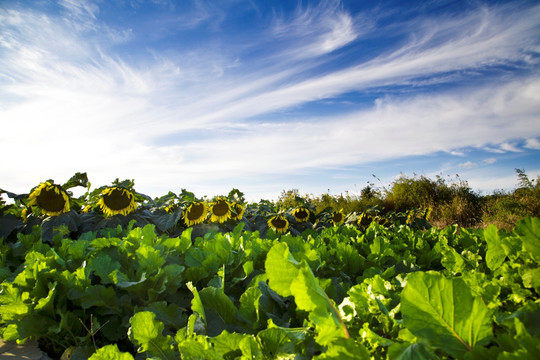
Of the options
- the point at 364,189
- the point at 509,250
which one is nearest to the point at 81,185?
the point at 509,250

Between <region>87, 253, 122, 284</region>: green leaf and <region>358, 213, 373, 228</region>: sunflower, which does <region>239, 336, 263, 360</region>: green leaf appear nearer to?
<region>87, 253, 122, 284</region>: green leaf

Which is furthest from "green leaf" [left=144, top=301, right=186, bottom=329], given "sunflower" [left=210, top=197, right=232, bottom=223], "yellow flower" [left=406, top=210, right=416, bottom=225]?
"yellow flower" [left=406, top=210, right=416, bottom=225]

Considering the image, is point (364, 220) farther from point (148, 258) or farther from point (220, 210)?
point (148, 258)

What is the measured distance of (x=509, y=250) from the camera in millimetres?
1144

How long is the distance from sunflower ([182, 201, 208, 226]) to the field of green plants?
4.95 ft

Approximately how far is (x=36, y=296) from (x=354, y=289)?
181 cm

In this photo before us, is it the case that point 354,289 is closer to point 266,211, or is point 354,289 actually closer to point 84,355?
point 84,355

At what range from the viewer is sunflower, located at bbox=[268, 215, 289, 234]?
5199 millimetres

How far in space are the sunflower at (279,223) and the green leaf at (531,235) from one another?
4300mm

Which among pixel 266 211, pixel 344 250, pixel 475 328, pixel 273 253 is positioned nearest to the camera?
pixel 475 328

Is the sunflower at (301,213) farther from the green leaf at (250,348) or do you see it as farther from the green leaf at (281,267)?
the green leaf at (250,348)

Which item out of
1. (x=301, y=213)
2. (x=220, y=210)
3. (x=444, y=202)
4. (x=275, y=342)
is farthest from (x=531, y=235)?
(x=444, y=202)

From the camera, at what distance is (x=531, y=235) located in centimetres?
93

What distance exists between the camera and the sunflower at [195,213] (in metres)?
4.72
